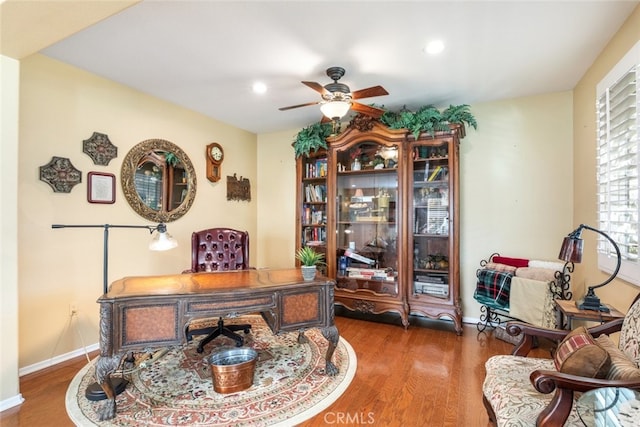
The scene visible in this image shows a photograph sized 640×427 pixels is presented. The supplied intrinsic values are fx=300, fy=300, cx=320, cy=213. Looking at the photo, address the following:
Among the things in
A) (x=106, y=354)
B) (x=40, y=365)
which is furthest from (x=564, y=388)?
(x=40, y=365)

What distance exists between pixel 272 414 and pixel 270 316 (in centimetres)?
62

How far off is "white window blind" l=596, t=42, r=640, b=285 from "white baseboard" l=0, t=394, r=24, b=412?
4.08m

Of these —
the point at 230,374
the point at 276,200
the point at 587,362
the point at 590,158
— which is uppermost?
the point at 590,158

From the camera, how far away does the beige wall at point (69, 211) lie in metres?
2.45

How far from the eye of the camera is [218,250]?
3244 millimetres

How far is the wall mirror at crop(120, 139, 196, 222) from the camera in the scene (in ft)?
10.4

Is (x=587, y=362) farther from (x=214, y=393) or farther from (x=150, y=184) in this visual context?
(x=150, y=184)

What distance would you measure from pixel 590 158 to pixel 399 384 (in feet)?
8.41

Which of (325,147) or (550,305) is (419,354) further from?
(325,147)

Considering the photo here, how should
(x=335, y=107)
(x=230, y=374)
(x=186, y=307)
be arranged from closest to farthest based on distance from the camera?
(x=186, y=307) → (x=230, y=374) → (x=335, y=107)

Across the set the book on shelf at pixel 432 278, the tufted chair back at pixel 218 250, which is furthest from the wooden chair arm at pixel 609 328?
the tufted chair back at pixel 218 250

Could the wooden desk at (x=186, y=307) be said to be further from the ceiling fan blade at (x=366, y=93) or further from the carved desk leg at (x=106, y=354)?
the ceiling fan blade at (x=366, y=93)

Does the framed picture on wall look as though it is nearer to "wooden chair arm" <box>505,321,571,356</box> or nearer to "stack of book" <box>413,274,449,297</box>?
"stack of book" <box>413,274,449,297</box>

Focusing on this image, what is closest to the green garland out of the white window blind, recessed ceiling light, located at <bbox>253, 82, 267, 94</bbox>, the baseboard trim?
the white window blind
